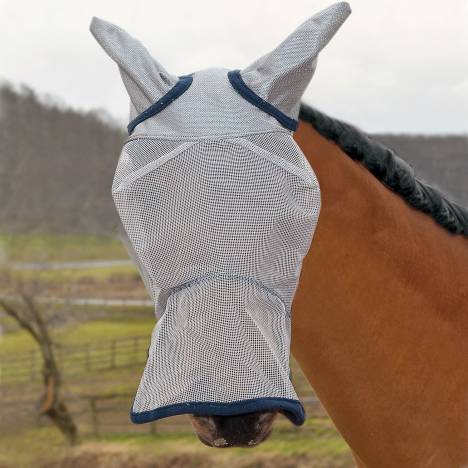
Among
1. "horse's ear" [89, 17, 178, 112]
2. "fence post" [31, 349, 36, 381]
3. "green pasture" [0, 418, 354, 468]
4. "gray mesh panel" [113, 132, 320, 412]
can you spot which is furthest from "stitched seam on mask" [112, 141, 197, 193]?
"fence post" [31, 349, 36, 381]

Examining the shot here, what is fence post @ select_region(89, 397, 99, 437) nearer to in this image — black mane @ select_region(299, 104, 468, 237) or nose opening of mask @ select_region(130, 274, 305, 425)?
black mane @ select_region(299, 104, 468, 237)

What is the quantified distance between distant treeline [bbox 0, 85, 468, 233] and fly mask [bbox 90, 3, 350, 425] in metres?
3.77

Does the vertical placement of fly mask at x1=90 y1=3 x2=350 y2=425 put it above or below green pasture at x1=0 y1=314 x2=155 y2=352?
above

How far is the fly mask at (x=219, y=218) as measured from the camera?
3.13ft

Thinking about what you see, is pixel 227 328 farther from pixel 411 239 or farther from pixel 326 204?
pixel 411 239

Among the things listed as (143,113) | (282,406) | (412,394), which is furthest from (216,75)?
(412,394)

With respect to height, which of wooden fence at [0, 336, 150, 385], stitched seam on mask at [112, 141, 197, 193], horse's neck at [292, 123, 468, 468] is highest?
stitched seam on mask at [112, 141, 197, 193]

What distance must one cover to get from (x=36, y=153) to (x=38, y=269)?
0.97 metres

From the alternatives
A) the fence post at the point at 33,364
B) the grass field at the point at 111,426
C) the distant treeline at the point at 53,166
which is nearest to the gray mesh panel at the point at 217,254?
the distant treeline at the point at 53,166

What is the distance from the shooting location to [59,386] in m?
5.83

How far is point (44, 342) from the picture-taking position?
5707mm

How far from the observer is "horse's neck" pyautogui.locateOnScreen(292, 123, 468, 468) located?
1.29m

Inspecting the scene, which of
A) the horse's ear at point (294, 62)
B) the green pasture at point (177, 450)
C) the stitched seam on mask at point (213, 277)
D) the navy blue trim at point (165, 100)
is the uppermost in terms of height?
the horse's ear at point (294, 62)

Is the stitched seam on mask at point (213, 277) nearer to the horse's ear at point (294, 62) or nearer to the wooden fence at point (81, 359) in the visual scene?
the horse's ear at point (294, 62)
